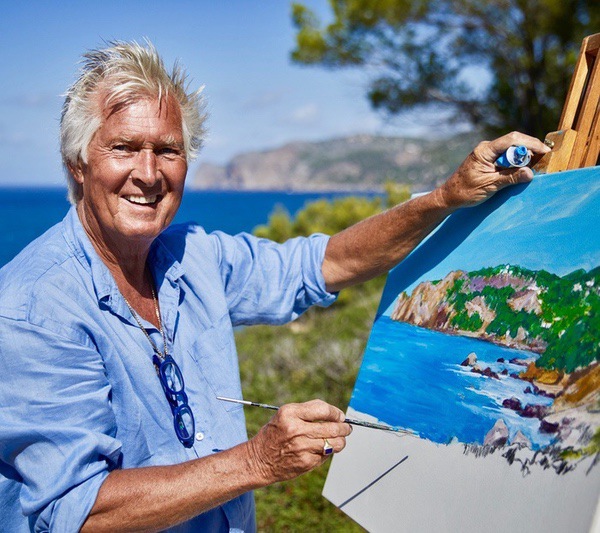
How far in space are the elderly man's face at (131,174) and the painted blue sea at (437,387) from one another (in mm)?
786

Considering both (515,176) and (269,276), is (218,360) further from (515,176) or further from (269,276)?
(515,176)

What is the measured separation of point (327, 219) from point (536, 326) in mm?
7674

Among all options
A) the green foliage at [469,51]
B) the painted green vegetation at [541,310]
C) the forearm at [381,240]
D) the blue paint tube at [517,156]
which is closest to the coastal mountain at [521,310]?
the painted green vegetation at [541,310]

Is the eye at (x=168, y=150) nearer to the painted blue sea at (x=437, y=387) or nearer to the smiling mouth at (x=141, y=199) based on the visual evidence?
the smiling mouth at (x=141, y=199)

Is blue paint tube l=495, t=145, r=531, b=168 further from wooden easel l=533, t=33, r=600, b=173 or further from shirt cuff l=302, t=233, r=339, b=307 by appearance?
shirt cuff l=302, t=233, r=339, b=307

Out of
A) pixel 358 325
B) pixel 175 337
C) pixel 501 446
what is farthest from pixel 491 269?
pixel 358 325

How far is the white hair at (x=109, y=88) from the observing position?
66.4 inches

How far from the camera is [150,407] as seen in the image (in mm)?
1699

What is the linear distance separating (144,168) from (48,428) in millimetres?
686

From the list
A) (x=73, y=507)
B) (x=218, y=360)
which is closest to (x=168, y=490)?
(x=73, y=507)

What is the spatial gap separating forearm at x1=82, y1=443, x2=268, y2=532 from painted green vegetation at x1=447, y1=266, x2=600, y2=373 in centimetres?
71

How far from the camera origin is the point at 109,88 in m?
1.68

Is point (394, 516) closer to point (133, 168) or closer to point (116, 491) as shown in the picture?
point (116, 491)

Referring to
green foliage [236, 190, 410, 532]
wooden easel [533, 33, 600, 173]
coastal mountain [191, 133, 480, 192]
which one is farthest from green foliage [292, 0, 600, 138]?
coastal mountain [191, 133, 480, 192]
